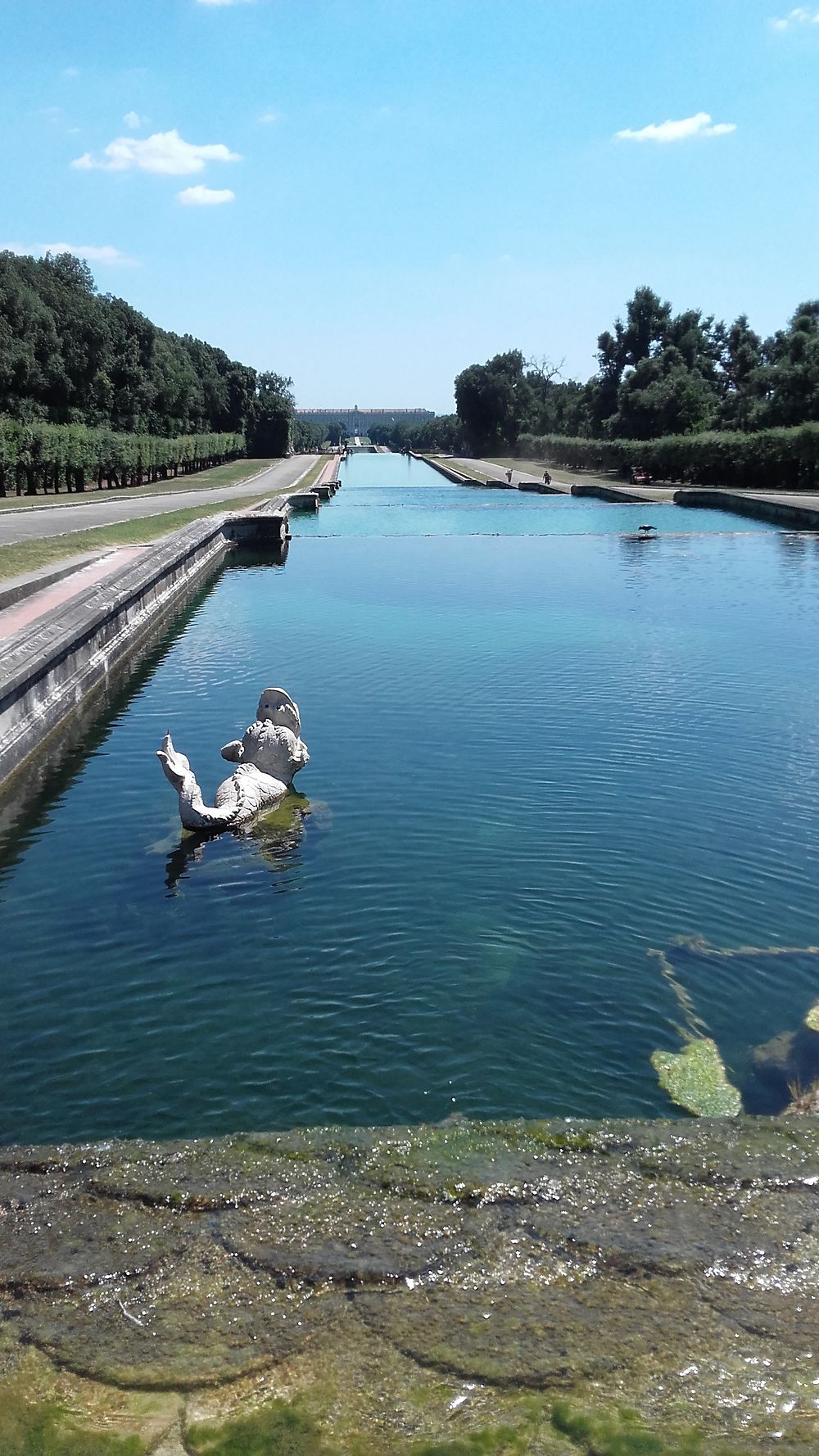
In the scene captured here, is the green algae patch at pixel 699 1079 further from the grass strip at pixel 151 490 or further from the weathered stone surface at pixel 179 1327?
the grass strip at pixel 151 490

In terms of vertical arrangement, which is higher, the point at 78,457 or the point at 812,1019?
the point at 78,457

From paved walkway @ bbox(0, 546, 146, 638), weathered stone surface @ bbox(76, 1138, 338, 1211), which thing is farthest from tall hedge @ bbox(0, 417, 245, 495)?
weathered stone surface @ bbox(76, 1138, 338, 1211)

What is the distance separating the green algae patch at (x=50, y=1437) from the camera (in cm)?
336

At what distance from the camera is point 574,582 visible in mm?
22766

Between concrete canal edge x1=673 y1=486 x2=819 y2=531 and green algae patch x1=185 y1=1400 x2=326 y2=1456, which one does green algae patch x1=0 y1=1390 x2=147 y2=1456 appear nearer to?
green algae patch x1=185 y1=1400 x2=326 y2=1456

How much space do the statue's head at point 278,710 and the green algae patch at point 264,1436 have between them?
257 inches

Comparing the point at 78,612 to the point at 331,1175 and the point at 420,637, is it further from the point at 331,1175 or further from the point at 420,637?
the point at 331,1175

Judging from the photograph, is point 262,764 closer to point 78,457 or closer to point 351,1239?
point 351,1239

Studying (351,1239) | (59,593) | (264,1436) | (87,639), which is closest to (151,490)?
(59,593)

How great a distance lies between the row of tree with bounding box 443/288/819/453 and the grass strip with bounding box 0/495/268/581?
2902 cm

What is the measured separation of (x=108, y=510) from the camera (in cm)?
3369

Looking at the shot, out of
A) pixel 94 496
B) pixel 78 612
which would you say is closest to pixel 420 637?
pixel 78 612

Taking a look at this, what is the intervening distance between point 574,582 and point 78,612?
11128 mm

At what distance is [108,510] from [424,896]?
28.5 m
